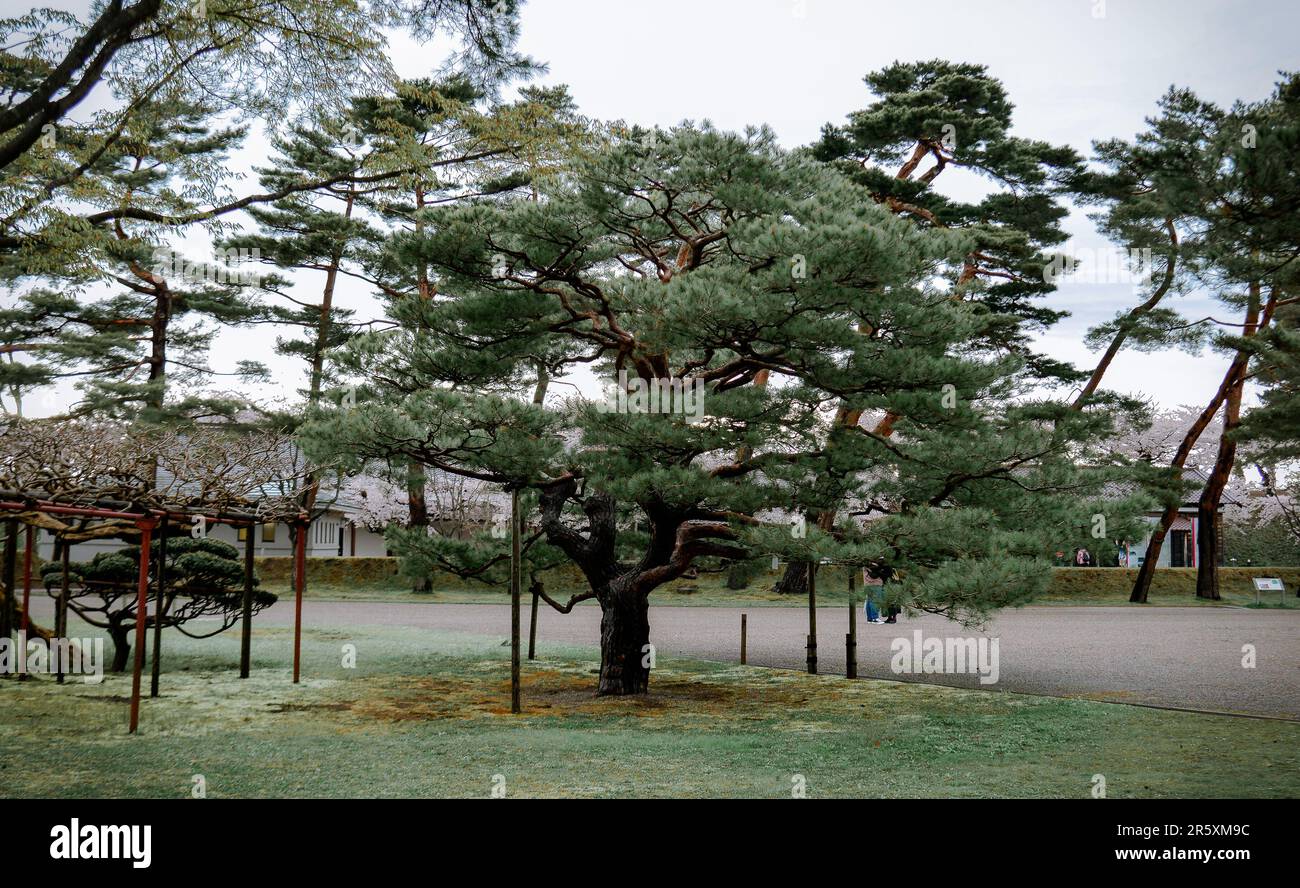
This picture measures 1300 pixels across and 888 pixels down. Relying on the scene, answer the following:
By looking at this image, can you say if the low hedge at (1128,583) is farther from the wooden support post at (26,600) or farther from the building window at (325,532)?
the building window at (325,532)

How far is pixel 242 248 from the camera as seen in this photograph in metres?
22.7

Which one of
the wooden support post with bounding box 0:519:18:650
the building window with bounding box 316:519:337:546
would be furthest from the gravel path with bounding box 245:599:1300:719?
the building window with bounding box 316:519:337:546

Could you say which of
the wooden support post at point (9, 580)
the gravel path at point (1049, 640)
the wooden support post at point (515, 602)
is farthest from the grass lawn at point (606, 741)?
the gravel path at point (1049, 640)

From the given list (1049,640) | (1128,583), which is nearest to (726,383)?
(1049,640)

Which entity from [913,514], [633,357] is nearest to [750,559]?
[913,514]

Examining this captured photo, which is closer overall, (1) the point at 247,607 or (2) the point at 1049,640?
(1) the point at 247,607

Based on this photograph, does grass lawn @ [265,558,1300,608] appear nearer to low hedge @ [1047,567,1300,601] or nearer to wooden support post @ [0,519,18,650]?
low hedge @ [1047,567,1300,601]

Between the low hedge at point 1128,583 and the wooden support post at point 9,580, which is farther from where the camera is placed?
the low hedge at point 1128,583

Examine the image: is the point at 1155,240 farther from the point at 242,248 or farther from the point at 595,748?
the point at 242,248

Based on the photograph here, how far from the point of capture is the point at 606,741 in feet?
24.6

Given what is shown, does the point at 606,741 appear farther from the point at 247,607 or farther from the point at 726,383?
the point at 247,607

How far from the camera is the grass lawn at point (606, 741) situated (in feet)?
19.5

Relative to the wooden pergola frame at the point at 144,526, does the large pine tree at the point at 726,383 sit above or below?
above
